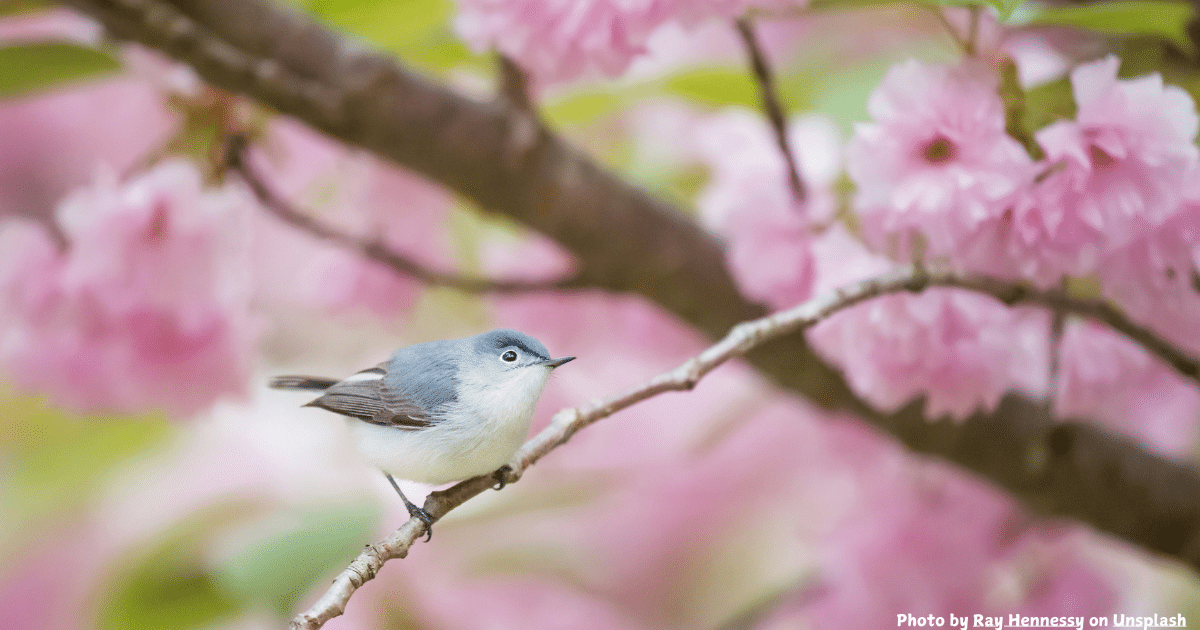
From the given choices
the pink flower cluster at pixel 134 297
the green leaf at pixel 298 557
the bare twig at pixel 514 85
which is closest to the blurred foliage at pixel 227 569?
the green leaf at pixel 298 557

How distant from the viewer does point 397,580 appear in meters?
0.59

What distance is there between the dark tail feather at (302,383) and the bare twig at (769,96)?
9.6 inches

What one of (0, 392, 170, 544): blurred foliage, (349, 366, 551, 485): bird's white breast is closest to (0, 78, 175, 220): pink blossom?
(0, 392, 170, 544): blurred foliage

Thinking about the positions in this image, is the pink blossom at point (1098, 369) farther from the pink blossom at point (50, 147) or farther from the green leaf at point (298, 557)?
the pink blossom at point (50, 147)

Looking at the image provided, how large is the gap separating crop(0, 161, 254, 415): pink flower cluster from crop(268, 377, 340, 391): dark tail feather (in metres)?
0.21

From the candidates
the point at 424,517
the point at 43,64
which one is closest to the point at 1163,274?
the point at 424,517

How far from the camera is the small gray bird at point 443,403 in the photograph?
24 centimetres

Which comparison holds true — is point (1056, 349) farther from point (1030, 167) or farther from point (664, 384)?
point (664, 384)

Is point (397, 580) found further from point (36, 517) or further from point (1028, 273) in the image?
point (1028, 273)

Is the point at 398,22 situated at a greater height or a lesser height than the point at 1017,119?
greater

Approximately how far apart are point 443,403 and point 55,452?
64cm

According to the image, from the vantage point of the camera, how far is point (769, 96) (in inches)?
15.7

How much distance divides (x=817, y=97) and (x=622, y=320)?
0.75ft

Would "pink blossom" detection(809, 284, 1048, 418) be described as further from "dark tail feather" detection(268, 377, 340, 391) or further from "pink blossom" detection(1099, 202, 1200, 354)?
"dark tail feather" detection(268, 377, 340, 391)
